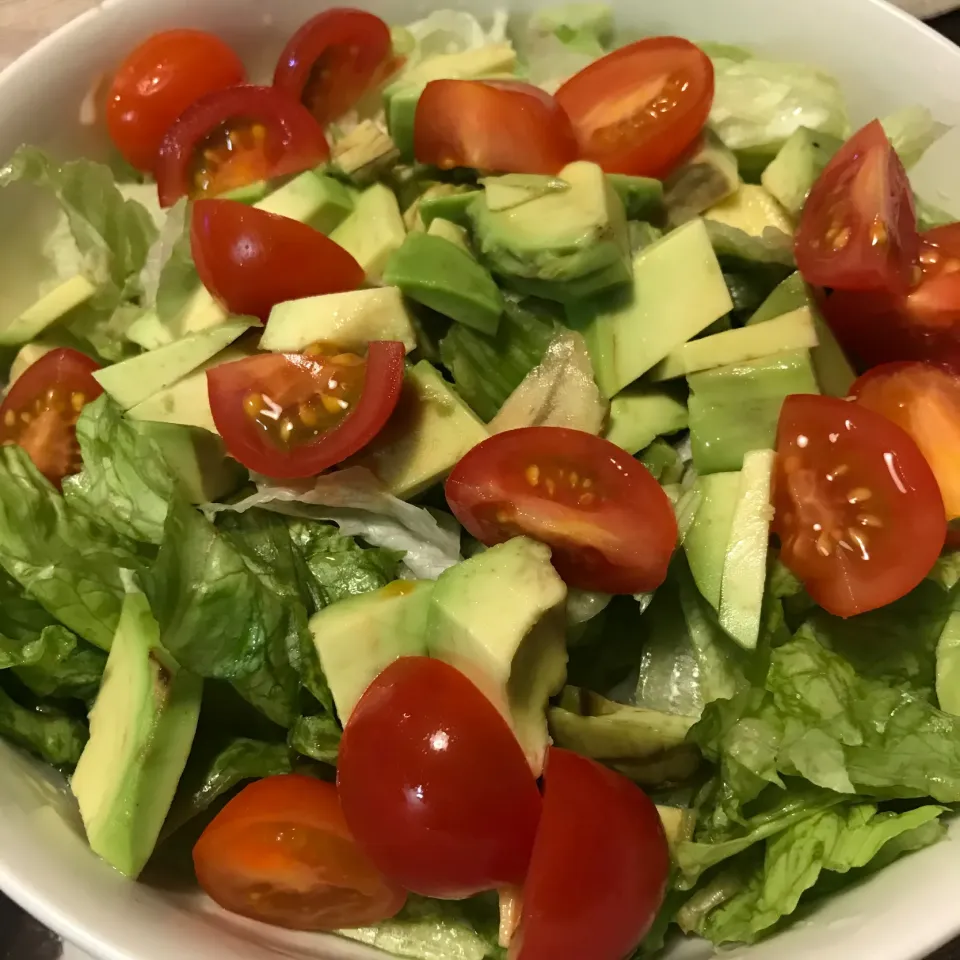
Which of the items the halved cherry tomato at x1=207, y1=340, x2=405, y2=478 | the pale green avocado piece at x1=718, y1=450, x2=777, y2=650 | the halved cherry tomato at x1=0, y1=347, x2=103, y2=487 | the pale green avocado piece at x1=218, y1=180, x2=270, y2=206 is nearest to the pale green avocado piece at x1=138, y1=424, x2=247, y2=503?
the halved cherry tomato at x1=207, y1=340, x2=405, y2=478

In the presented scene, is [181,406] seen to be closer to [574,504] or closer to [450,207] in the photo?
[450,207]

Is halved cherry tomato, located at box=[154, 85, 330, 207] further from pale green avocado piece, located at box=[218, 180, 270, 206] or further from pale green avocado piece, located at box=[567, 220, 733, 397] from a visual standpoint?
pale green avocado piece, located at box=[567, 220, 733, 397]

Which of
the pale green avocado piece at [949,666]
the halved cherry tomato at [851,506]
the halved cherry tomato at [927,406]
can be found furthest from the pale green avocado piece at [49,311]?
the pale green avocado piece at [949,666]

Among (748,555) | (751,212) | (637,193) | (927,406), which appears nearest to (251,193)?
(637,193)

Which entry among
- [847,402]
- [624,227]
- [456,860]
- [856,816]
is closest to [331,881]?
[456,860]

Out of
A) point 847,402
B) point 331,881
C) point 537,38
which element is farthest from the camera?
point 537,38

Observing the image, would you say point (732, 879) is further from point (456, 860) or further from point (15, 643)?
point (15, 643)

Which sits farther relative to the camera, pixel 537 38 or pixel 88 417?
pixel 537 38
